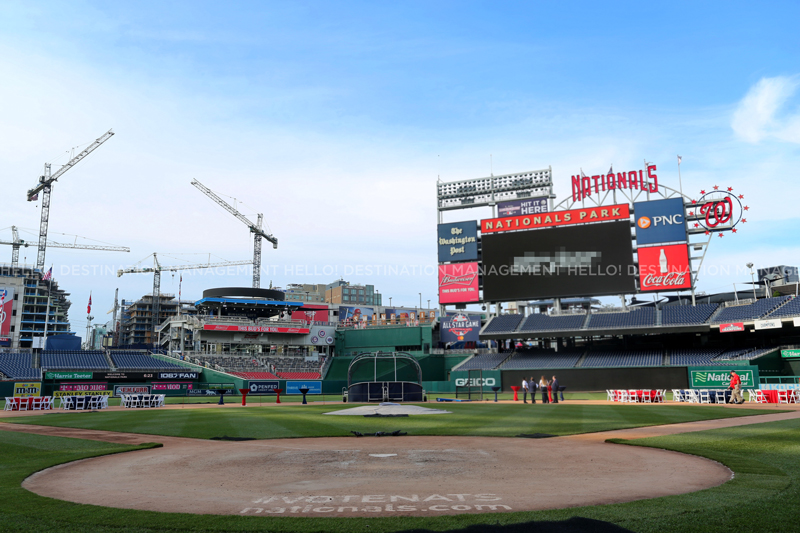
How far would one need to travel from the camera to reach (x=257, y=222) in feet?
516

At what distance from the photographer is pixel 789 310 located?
48.3 metres

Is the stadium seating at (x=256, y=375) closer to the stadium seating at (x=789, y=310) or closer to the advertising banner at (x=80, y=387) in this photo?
the advertising banner at (x=80, y=387)

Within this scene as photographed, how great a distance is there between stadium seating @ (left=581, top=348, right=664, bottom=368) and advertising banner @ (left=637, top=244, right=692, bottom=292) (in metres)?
6.47

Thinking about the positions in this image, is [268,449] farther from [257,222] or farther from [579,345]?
[257,222]

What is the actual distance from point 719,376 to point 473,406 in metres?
25.7

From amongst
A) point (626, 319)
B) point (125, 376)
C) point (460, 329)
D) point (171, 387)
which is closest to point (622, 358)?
point (626, 319)

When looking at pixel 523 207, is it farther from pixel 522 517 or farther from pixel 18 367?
pixel 522 517

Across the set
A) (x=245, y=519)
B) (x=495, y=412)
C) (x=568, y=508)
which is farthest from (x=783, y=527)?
(x=495, y=412)

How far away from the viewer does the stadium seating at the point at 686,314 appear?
5412cm

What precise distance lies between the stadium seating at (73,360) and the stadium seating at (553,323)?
4582 cm

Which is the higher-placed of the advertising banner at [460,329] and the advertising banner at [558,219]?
the advertising banner at [558,219]

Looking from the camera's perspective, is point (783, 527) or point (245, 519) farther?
point (245, 519)

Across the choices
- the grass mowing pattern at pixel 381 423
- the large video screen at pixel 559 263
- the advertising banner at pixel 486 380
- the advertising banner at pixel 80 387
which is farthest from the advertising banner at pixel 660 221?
the advertising banner at pixel 80 387

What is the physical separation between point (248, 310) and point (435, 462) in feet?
266
